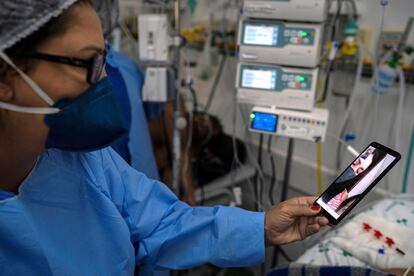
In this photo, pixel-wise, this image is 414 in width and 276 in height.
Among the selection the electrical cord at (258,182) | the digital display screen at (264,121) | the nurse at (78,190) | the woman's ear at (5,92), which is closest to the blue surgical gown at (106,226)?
the nurse at (78,190)

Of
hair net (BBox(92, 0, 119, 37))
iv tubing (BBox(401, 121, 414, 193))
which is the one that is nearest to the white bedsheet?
iv tubing (BBox(401, 121, 414, 193))

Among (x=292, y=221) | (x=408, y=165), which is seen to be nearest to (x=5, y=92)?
(x=292, y=221)

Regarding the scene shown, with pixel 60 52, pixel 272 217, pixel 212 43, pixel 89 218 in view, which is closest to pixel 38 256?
pixel 89 218

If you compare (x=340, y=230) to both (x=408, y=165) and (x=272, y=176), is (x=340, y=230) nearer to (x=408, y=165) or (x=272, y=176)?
(x=408, y=165)

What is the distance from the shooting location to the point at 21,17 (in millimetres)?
571

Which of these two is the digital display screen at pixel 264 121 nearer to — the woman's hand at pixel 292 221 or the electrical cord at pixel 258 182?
the electrical cord at pixel 258 182

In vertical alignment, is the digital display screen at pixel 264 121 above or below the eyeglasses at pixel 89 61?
below

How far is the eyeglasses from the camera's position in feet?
2.04

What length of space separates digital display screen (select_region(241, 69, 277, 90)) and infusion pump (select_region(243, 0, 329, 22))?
8.4 inches

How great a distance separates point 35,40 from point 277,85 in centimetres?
95

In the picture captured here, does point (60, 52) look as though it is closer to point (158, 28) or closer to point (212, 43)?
point (158, 28)

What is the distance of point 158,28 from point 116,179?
86 cm

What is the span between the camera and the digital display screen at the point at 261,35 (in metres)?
1.29

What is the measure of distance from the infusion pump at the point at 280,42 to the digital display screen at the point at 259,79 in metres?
0.04
